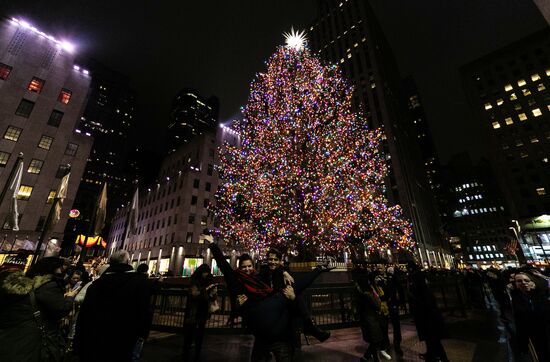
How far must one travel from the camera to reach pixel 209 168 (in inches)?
1797

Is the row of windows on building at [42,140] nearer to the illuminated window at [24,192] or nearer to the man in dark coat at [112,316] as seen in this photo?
the illuminated window at [24,192]

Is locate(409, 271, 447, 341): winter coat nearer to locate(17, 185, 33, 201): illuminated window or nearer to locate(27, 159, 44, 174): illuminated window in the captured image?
locate(17, 185, 33, 201): illuminated window

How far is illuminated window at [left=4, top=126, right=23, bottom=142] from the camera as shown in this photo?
2800 centimetres

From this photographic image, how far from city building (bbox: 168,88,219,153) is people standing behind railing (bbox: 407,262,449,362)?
13333 cm

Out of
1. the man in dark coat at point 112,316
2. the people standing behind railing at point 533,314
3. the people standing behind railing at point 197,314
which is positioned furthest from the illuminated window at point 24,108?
the people standing behind railing at point 533,314

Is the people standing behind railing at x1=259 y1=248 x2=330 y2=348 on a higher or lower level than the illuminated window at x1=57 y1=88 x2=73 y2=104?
lower

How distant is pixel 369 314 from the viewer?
18.0 ft

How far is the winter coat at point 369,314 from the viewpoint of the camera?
5223mm

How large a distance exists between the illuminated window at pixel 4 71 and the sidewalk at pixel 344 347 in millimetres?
38530

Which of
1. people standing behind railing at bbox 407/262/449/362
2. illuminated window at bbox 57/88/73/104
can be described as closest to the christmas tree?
people standing behind railing at bbox 407/262/449/362

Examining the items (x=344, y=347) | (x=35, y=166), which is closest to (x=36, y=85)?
(x=35, y=166)

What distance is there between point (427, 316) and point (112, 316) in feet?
19.7

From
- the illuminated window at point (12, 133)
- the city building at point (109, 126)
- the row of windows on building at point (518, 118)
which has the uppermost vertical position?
the city building at point (109, 126)

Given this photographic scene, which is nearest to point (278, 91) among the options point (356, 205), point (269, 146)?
point (269, 146)
